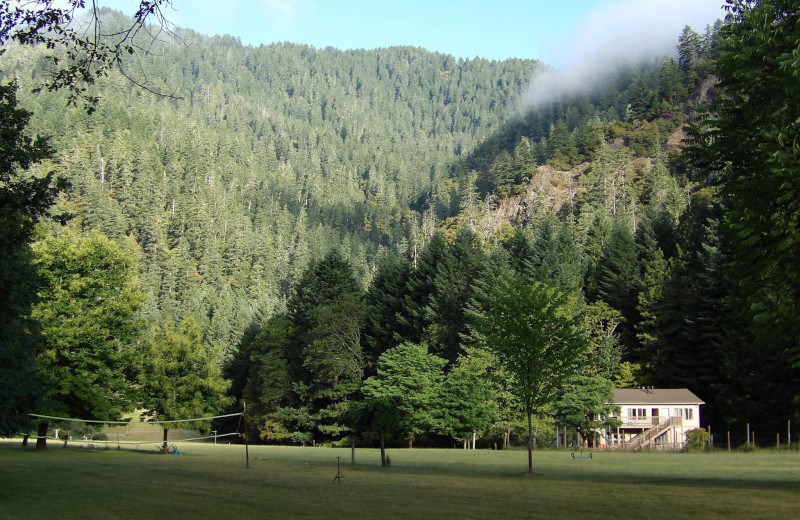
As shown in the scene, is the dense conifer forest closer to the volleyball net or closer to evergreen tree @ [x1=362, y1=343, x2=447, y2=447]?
evergreen tree @ [x1=362, y1=343, x2=447, y2=447]

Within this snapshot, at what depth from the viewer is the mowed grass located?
62.8 feet

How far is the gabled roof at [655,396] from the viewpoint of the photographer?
6738 centimetres

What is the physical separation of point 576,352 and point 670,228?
65.8 metres

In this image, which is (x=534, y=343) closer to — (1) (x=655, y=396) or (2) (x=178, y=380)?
(2) (x=178, y=380)

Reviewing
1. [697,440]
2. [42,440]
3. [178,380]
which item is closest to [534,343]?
[697,440]

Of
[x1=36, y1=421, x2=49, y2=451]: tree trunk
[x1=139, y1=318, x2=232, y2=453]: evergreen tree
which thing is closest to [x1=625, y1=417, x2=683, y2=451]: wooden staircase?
[x1=139, y1=318, x2=232, y2=453]: evergreen tree

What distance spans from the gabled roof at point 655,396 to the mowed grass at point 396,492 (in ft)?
97.0

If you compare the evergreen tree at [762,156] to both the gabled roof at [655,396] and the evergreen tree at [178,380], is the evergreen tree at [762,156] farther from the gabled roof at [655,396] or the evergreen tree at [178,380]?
the evergreen tree at [178,380]

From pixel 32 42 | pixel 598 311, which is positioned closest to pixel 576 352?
pixel 32 42

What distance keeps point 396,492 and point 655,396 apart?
50.0 meters

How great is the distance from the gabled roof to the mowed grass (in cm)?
2957

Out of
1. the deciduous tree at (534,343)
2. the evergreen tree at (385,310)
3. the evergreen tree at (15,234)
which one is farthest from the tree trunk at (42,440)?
the evergreen tree at (385,310)

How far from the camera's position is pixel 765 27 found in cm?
2495

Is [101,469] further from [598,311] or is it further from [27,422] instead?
[598,311]
